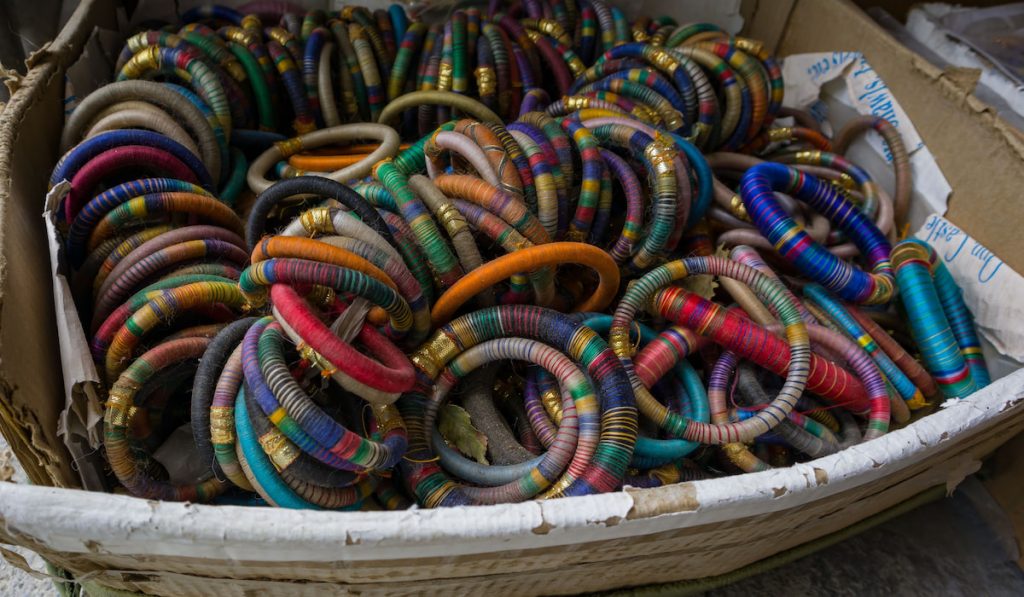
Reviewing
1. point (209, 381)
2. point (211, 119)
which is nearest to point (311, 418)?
point (209, 381)

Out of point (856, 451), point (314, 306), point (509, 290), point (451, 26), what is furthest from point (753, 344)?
point (451, 26)

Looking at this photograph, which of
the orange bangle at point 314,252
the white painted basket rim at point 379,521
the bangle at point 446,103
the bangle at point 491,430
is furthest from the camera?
the bangle at point 446,103

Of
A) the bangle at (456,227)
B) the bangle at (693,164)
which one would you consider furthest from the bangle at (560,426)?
the bangle at (693,164)

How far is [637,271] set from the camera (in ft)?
3.13

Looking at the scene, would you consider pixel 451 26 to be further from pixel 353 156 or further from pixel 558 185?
pixel 558 185

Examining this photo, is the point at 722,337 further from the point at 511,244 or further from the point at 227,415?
the point at 227,415

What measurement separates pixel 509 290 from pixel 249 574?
0.44 metres

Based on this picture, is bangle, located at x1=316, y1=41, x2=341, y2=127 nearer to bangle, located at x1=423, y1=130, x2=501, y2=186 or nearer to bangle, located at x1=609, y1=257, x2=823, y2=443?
bangle, located at x1=423, y1=130, x2=501, y2=186

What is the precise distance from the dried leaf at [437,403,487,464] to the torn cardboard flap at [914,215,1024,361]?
2.85 ft

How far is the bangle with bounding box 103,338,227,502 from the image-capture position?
0.71 m

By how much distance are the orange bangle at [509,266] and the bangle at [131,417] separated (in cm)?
29

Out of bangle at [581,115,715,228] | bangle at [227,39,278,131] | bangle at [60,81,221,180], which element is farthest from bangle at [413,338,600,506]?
bangle at [227,39,278,131]

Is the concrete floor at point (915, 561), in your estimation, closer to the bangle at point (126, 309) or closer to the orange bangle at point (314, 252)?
the bangle at point (126, 309)

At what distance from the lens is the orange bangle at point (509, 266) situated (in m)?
0.73
